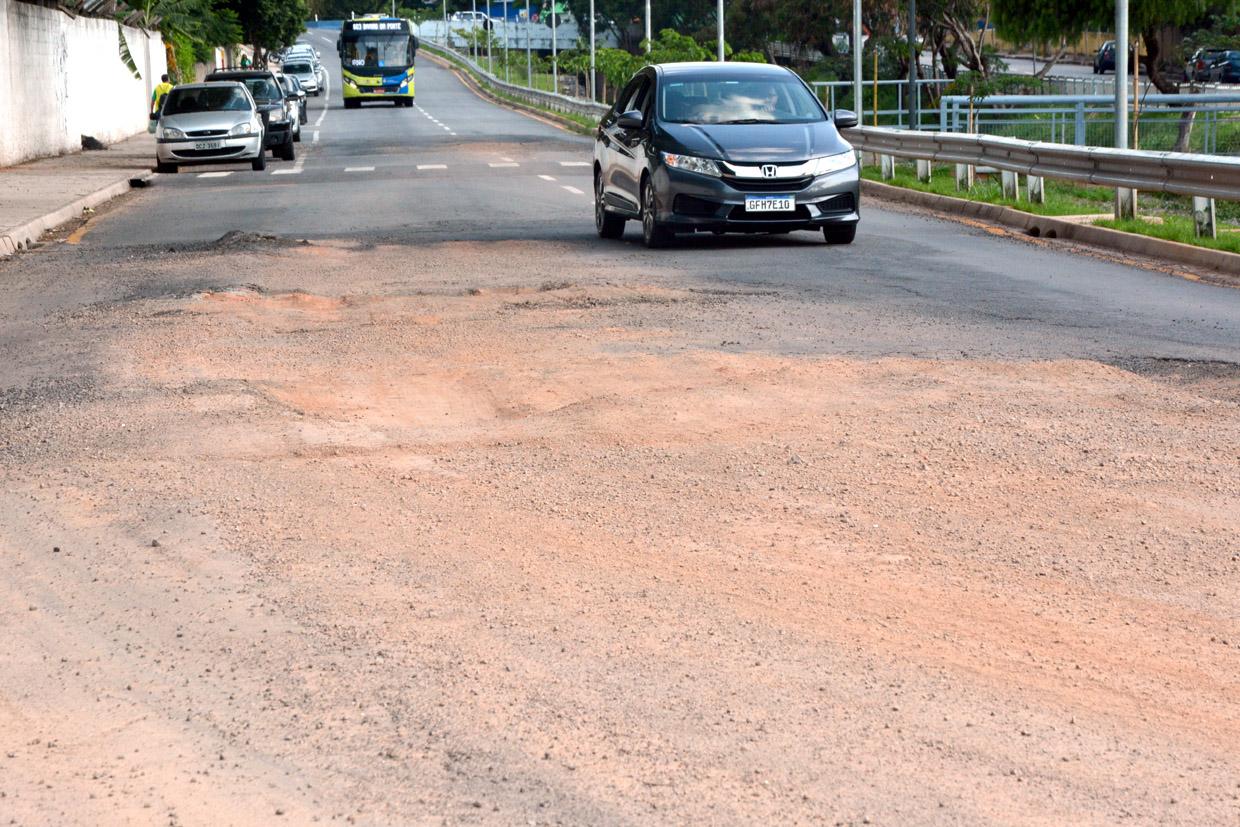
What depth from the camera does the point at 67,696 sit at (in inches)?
187

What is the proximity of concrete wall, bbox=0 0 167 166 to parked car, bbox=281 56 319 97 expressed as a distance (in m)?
32.6

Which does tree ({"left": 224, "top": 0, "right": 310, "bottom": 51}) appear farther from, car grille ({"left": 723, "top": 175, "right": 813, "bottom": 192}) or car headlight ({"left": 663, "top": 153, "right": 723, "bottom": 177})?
car grille ({"left": 723, "top": 175, "right": 813, "bottom": 192})

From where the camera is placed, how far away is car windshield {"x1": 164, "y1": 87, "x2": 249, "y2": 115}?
32.4 m

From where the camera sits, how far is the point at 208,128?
31750 mm

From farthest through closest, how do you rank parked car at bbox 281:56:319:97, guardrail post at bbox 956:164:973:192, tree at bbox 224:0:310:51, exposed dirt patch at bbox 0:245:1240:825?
parked car at bbox 281:56:319:97 < tree at bbox 224:0:310:51 < guardrail post at bbox 956:164:973:192 < exposed dirt patch at bbox 0:245:1240:825

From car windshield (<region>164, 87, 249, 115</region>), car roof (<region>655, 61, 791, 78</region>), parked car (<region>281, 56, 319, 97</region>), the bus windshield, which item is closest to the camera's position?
car roof (<region>655, 61, 791, 78</region>)

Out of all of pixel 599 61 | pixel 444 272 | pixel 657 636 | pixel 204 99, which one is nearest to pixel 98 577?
pixel 657 636

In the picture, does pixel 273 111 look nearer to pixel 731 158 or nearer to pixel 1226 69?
pixel 731 158

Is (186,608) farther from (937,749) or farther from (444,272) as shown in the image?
(444,272)

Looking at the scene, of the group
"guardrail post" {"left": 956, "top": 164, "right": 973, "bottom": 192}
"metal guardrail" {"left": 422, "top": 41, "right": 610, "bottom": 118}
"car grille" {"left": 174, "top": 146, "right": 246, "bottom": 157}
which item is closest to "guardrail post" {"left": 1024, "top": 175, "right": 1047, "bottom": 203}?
"guardrail post" {"left": 956, "top": 164, "right": 973, "bottom": 192}

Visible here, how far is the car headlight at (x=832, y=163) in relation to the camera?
643 inches

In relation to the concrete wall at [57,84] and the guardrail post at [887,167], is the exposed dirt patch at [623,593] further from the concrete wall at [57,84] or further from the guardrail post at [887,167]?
the concrete wall at [57,84]

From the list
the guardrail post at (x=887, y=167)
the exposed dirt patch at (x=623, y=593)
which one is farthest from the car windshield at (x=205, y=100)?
the exposed dirt patch at (x=623, y=593)

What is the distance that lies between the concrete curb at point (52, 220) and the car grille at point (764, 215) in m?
7.18
